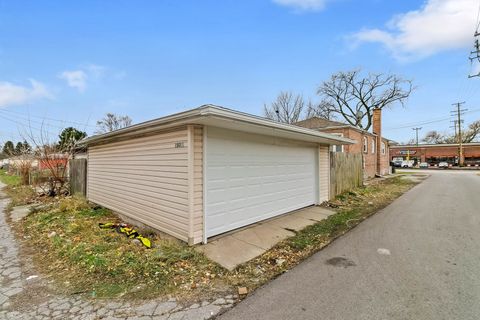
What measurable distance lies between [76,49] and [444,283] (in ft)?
42.6

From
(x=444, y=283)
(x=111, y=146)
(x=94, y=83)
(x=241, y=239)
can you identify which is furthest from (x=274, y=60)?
(x=444, y=283)

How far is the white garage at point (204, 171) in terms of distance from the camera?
4.54 meters

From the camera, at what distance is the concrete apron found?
409 cm

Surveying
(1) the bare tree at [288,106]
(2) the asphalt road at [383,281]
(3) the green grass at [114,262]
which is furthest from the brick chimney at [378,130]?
(3) the green grass at [114,262]

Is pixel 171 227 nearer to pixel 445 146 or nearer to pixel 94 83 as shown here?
pixel 94 83

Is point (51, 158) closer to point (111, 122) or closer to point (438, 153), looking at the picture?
point (111, 122)

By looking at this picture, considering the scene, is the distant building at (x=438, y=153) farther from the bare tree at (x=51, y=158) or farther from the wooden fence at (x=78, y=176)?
the bare tree at (x=51, y=158)

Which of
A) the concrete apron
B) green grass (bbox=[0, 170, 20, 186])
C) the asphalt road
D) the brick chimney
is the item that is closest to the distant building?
the brick chimney

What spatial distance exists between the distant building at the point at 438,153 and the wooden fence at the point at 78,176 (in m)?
52.6

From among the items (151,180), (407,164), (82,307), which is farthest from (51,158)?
(407,164)

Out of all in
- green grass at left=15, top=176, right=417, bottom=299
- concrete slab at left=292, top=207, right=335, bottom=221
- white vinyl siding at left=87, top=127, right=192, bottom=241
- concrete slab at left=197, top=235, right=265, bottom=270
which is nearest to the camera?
green grass at left=15, top=176, right=417, bottom=299

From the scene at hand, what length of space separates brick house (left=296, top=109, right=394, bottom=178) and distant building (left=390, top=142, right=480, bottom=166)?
29.0 metres

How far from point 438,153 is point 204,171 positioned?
53.0 meters

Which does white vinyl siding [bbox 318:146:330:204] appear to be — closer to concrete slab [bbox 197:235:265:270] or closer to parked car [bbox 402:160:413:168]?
concrete slab [bbox 197:235:265:270]
